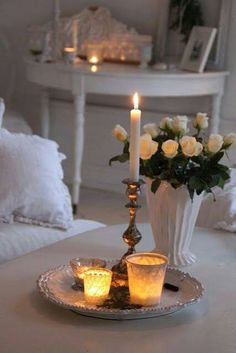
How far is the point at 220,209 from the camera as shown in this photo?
241cm

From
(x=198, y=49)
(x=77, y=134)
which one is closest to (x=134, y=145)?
(x=77, y=134)

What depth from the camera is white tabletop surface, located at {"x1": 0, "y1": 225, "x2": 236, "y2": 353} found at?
1.36m

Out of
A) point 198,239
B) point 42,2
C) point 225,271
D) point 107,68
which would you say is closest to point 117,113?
point 107,68

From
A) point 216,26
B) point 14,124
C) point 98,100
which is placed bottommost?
point 14,124

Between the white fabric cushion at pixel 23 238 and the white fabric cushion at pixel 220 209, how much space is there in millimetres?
450

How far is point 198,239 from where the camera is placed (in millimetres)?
2102

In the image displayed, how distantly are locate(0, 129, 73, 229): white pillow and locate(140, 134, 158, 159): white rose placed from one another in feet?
2.36

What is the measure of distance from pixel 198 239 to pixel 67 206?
0.55m

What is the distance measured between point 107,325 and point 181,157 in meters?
0.50

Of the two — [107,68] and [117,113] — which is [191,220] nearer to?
[107,68]

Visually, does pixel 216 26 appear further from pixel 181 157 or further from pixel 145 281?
pixel 145 281

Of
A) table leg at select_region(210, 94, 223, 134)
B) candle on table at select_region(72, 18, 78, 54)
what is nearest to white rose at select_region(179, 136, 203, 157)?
table leg at select_region(210, 94, 223, 134)

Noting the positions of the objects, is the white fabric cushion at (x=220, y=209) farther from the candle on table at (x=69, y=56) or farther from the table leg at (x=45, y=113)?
the table leg at (x=45, y=113)

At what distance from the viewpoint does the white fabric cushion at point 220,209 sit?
2320 mm
